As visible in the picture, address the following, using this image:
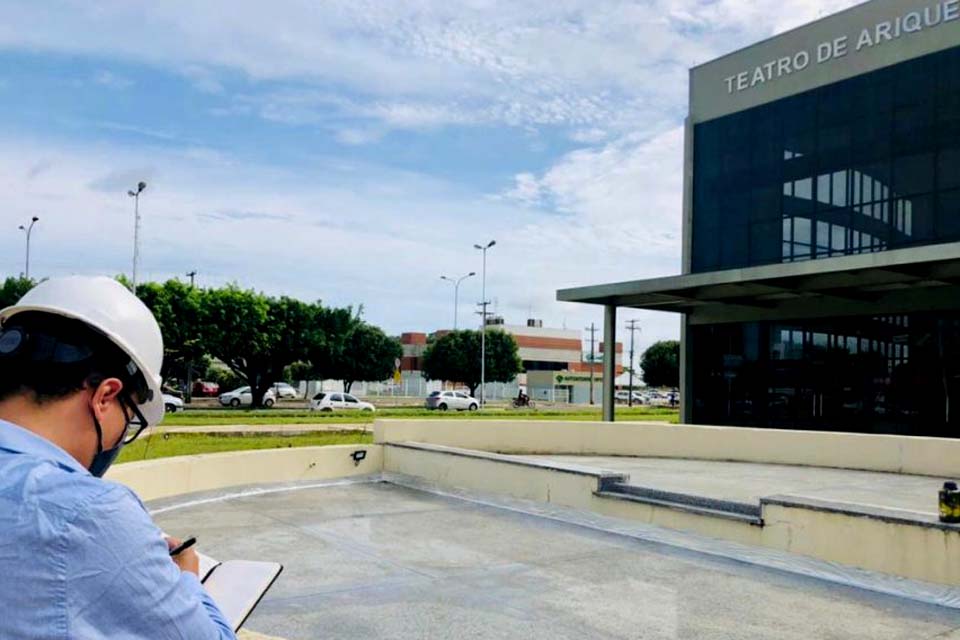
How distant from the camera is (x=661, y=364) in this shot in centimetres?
7600

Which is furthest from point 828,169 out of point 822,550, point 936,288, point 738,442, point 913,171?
point 822,550

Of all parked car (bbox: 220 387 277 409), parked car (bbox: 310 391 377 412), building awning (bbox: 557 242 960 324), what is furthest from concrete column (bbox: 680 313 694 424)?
parked car (bbox: 220 387 277 409)

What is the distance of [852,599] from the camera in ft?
23.8

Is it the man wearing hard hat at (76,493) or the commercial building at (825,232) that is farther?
the commercial building at (825,232)

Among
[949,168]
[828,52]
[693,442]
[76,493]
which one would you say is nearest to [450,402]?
[828,52]

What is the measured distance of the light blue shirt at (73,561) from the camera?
1132mm

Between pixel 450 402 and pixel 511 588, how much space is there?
41215 mm

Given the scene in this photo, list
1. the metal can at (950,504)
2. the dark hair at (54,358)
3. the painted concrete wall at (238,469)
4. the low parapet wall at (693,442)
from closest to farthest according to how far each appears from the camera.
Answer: the dark hair at (54,358)
the metal can at (950,504)
the painted concrete wall at (238,469)
the low parapet wall at (693,442)

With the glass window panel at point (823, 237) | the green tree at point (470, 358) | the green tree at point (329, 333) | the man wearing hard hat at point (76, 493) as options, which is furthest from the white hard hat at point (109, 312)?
the green tree at point (470, 358)

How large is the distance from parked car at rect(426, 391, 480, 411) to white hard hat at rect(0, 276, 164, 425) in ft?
150

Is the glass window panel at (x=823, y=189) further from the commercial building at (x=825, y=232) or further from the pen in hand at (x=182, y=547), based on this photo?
the pen in hand at (x=182, y=547)

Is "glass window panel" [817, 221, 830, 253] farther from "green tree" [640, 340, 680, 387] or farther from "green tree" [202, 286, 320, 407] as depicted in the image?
"green tree" [640, 340, 680, 387]

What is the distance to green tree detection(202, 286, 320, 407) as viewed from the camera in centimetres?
4338

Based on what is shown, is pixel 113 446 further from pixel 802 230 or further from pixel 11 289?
pixel 11 289
